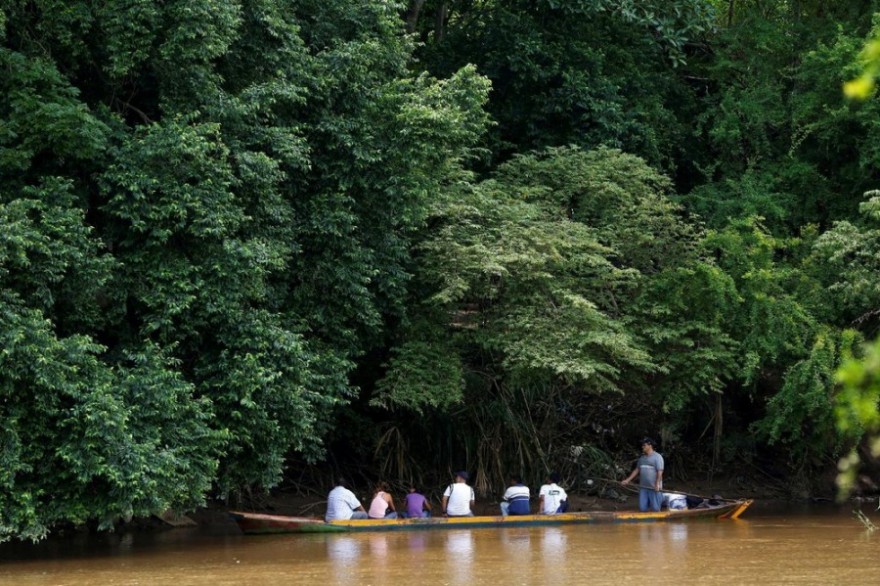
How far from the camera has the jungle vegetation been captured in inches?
529

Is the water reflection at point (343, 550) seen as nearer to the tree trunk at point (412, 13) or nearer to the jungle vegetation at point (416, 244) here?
A: the jungle vegetation at point (416, 244)

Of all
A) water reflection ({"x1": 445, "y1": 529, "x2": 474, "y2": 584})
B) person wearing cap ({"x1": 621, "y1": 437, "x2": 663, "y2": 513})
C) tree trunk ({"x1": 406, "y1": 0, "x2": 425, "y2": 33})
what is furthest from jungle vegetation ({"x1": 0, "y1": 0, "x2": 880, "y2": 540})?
water reflection ({"x1": 445, "y1": 529, "x2": 474, "y2": 584})

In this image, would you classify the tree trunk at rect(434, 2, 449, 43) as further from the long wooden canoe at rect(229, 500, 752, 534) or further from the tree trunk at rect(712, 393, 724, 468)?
the long wooden canoe at rect(229, 500, 752, 534)

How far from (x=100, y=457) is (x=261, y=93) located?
510 cm

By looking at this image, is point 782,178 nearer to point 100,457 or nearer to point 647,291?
point 647,291

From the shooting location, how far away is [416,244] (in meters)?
17.3

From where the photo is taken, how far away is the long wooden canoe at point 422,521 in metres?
15.6

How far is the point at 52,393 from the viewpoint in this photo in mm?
12555

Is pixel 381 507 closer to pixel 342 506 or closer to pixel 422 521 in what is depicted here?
pixel 342 506

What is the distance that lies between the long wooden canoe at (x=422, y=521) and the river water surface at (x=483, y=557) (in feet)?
0.50

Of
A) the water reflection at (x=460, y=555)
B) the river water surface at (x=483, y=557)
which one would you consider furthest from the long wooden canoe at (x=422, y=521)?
the water reflection at (x=460, y=555)

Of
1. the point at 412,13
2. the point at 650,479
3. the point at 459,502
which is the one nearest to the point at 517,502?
the point at 459,502

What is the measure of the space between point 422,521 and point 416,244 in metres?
3.98

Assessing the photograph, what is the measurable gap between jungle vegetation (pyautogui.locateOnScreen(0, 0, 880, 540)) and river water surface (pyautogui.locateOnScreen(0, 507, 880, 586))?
83cm
